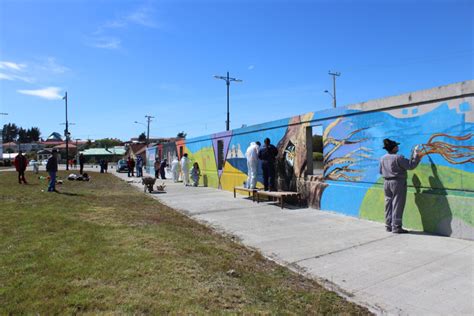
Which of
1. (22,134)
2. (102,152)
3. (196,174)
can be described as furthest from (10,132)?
(196,174)

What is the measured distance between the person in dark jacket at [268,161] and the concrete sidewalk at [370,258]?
2.57 m

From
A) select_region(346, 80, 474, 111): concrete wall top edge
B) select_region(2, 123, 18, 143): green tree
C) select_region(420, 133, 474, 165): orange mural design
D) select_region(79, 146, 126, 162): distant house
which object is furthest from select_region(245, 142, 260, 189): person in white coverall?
select_region(2, 123, 18, 143): green tree

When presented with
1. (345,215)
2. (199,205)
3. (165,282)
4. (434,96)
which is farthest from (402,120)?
(199,205)

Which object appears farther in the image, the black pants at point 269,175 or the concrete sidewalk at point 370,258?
the black pants at point 269,175

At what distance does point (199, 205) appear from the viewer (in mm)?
11461

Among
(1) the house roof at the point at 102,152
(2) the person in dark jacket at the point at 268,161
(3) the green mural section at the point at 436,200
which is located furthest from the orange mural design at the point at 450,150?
(1) the house roof at the point at 102,152

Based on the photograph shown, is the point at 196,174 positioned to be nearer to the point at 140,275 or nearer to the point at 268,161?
the point at 268,161

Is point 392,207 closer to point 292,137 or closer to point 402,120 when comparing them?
point 402,120

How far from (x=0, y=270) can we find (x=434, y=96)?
24.0 ft

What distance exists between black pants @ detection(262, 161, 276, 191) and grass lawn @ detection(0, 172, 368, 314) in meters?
4.39

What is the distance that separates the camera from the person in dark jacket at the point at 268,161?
11414mm

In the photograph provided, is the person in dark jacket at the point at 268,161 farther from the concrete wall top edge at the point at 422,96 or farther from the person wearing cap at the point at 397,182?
the person wearing cap at the point at 397,182

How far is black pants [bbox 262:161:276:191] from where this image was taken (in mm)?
11523

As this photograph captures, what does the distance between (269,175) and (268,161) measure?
0.45 metres
